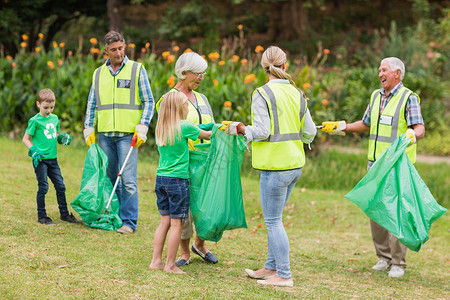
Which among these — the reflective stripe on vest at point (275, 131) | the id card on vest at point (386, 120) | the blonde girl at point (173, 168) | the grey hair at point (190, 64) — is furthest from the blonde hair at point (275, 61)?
the id card on vest at point (386, 120)

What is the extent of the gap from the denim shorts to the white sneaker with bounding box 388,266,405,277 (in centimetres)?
212

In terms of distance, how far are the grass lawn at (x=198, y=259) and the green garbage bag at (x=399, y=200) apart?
548 millimetres

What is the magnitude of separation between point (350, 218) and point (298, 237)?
147cm

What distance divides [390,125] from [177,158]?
2.01 metres

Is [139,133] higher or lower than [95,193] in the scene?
higher

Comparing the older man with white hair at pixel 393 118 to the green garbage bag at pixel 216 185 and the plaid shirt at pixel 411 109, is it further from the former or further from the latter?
the green garbage bag at pixel 216 185

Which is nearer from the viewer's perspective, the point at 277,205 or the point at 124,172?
the point at 277,205

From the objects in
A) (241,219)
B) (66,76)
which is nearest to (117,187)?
(241,219)

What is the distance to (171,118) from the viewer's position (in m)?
4.59

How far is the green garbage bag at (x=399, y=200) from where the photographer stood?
4.80 meters

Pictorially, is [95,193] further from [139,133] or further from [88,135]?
[139,133]

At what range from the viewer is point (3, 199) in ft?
21.5

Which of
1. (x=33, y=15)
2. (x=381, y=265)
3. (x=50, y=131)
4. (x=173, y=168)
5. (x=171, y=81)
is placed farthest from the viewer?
(x=33, y=15)

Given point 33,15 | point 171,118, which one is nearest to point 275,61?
point 171,118
